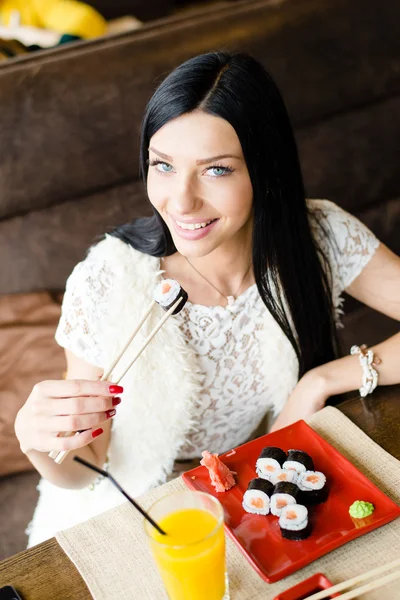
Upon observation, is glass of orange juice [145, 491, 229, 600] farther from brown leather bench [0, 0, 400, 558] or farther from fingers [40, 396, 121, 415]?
brown leather bench [0, 0, 400, 558]

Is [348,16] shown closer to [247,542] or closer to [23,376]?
[23,376]

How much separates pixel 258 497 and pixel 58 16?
8.29 ft

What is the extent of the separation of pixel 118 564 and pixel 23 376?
1.14 m

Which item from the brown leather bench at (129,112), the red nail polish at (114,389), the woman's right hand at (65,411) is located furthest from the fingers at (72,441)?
the brown leather bench at (129,112)

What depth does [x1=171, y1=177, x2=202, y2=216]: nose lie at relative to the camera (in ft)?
4.21

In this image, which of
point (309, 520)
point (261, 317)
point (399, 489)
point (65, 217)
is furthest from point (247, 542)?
point (65, 217)

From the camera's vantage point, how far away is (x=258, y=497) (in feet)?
3.55

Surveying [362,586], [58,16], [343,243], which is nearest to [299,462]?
[362,586]

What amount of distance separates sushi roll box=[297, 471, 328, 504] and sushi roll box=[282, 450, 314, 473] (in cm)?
1

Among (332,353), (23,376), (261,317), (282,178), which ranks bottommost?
(23,376)

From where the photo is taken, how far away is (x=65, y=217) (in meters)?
2.19

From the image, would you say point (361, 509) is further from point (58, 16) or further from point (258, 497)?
point (58, 16)

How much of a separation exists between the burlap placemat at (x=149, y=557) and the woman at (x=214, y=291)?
203 millimetres

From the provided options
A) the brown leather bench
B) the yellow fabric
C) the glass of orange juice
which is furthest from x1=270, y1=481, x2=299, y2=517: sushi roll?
the yellow fabric
